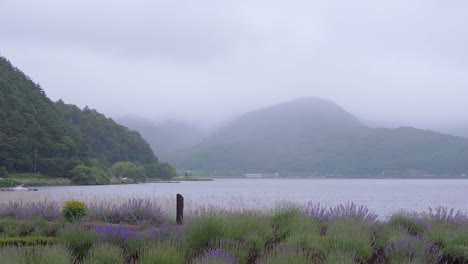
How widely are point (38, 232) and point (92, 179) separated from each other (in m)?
88.4

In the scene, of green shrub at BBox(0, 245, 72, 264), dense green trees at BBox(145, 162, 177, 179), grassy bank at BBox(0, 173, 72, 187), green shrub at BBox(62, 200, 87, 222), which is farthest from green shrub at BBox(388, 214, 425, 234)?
dense green trees at BBox(145, 162, 177, 179)

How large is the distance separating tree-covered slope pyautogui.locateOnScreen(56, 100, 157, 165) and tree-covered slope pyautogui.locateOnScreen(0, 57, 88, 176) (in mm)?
25473

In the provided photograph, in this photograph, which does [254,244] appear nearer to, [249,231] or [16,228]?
[249,231]

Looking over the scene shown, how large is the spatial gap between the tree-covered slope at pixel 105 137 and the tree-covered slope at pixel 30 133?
83.6 feet

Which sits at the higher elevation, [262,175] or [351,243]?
[262,175]

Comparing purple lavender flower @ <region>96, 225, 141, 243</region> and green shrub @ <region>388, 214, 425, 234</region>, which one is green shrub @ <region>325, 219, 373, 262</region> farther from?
purple lavender flower @ <region>96, 225, 141, 243</region>

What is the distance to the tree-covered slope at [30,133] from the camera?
8931 cm

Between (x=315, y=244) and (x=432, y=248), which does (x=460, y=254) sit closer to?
(x=432, y=248)

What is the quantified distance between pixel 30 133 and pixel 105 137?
43.6 metres

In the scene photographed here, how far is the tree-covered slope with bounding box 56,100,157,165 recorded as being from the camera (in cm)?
13654

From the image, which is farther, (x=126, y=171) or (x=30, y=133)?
(x=126, y=171)

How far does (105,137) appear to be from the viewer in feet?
455

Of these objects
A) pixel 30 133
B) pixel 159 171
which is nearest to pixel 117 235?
pixel 30 133

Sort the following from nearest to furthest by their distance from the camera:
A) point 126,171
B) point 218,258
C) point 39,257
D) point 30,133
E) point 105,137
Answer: point 39,257
point 218,258
point 30,133
point 126,171
point 105,137
